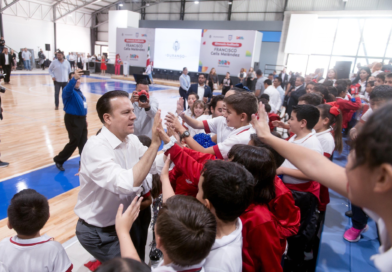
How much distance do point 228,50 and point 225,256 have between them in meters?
18.4

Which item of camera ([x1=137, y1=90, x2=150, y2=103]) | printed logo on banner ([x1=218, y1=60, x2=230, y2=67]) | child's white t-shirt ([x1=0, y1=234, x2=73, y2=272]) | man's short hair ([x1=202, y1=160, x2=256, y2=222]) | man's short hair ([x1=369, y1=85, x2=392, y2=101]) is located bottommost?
child's white t-shirt ([x1=0, y1=234, x2=73, y2=272])

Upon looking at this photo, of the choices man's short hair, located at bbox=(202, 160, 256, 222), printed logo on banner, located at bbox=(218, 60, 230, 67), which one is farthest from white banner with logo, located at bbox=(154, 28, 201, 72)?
man's short hair, located at bbox=(202, 160, 256, 222)

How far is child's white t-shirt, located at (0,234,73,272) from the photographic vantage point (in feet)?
4.79

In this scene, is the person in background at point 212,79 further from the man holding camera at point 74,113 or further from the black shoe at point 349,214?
the black shoe at point 349,214

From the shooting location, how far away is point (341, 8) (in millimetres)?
16266

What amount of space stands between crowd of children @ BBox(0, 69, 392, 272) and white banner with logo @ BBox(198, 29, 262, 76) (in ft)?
53.1

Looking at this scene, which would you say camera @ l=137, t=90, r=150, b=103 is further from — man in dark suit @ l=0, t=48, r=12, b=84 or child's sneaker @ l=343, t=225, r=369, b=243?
man in dark suit @ l=0, t=48, r=12, b=84

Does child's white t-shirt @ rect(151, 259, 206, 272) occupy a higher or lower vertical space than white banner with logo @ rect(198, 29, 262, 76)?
lower

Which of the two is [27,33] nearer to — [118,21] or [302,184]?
[118,21]

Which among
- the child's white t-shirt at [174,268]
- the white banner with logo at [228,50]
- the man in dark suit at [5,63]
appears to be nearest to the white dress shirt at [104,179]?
the child's white t-shirt at [174,268]

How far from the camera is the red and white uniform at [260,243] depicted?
4.34ft

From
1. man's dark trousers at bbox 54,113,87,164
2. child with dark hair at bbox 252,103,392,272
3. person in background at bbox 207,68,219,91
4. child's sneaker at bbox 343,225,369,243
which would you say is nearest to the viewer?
child with dark hair at bbox 252,103,392,272

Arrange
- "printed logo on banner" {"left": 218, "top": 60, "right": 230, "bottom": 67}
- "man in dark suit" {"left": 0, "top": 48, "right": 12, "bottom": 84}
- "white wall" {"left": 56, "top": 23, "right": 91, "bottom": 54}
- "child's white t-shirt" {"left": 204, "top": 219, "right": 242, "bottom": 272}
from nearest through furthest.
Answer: "child's white t-shirt" {"left": 204, "top": 219, "right": 242, "bottom": 272} → "man in dark suit" {"left": 0, "top": 48, "right": 12, "bottom": 84} → "printed logo on banner" {"left": 218, "top": 60, "right": 230, "bottom": 67} → "white wall" {"left": 56, "top": 23, "right": 91, "bottom": 54}

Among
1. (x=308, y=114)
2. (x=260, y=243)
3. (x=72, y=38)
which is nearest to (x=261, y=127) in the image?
(x=260, y=243)
